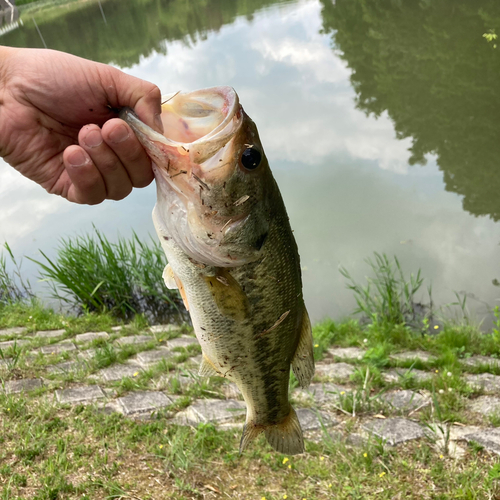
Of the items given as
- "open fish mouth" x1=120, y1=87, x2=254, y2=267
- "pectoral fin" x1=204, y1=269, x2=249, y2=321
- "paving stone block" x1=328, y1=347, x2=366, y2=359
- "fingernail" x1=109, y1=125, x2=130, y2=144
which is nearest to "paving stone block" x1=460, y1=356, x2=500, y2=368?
"paving stone block" x1=328, y1=347, x2=366, y2=359

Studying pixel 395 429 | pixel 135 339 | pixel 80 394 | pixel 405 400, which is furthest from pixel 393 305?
pixel 80 394

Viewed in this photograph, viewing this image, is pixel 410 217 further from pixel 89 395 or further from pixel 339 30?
pixel 339 30

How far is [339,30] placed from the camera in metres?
18.9

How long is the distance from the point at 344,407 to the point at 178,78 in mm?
13112

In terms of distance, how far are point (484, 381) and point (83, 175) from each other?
132 inches

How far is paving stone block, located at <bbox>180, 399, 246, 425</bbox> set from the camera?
323 centimetres

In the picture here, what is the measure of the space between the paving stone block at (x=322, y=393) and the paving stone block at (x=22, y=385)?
209cm

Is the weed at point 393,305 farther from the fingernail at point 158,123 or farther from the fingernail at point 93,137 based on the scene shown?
the fingernail at point 93,137

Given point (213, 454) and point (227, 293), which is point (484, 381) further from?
point (227, 293)

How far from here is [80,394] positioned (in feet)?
11.3

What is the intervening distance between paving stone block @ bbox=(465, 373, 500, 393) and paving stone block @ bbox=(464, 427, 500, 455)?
48cm

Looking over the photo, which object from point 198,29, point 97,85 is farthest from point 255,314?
point 198,29

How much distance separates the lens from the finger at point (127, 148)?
1701 mm

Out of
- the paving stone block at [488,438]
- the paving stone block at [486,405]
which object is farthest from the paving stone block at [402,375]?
the paving stone block at [488,438]
